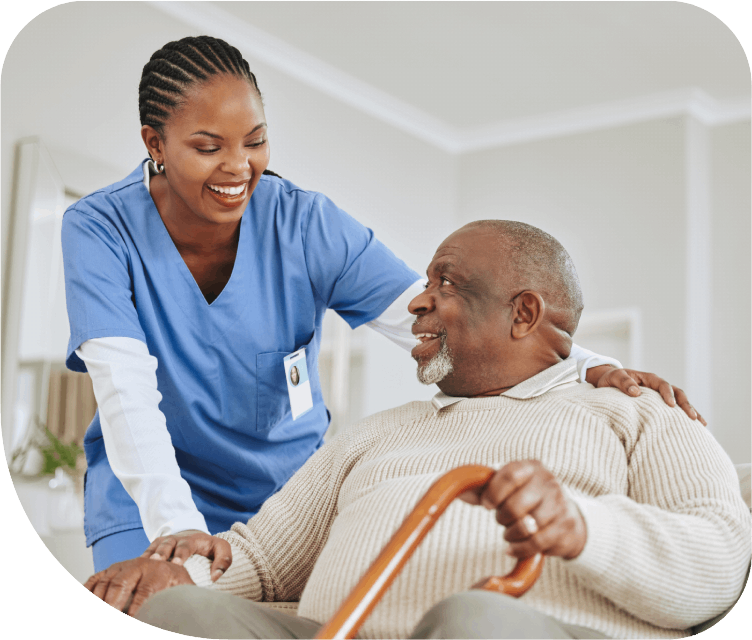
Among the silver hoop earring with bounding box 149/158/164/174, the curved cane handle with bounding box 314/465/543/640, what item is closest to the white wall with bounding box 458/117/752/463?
the silver hoop earring with bounding box 149/158/164/174

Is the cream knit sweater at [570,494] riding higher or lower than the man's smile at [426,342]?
lower

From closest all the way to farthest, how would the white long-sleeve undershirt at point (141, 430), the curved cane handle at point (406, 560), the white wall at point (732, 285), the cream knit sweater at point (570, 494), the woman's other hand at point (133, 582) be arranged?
the curved cane handle at point (406, 560), the cream knit sweater at point (570, 494), the woman's other hand at point (133, 582), the white long-sleeve undershirt at point (141, 430), the white wall at point (732, 285)

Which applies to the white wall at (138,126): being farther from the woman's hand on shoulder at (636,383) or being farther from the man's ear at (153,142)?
the woman's hand on shoulder at (636,383)

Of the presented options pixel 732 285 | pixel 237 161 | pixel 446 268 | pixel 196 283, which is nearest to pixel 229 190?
pixel 237 161

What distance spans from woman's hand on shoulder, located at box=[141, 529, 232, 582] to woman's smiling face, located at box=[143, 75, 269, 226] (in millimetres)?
391

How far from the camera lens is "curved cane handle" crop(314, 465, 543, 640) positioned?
1.78ft

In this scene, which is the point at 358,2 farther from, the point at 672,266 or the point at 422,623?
the point at 422,623

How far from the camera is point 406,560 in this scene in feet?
1.86

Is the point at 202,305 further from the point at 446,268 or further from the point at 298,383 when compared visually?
the point at 446,268

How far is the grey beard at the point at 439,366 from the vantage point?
98 cm

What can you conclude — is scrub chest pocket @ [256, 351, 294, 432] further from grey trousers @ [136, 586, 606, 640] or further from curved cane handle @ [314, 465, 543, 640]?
curved cane handle @ [314, 465, 543, 640]

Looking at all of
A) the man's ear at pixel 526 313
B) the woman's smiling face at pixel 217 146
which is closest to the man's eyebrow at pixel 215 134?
the woman's smiling face at pixel 217 146

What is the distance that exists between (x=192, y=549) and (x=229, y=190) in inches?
16.7

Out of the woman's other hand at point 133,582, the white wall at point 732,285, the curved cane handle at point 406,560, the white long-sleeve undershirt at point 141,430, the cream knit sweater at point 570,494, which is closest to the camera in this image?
the curved cane handle at point 406,560
